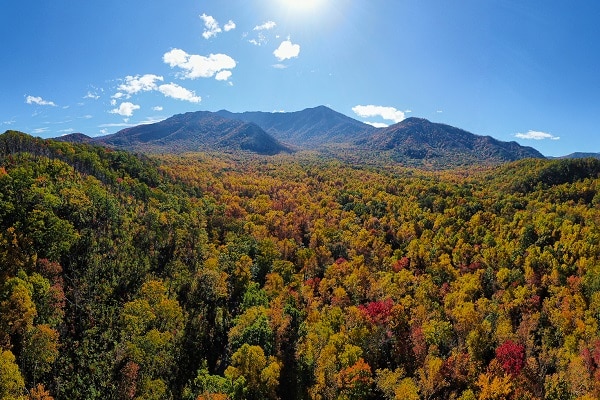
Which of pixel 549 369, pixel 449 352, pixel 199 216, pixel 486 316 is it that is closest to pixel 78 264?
pixel 199 216

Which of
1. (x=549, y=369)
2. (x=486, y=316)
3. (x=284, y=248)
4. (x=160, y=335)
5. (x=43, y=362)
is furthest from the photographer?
(x=284, y=248)

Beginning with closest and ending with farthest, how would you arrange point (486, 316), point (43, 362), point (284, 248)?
1. point (43, 362)
2. point (486, 316)
3. point (284, 248)

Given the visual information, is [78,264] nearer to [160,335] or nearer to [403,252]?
[160,335]

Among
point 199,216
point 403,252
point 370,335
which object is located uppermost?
point 199,216

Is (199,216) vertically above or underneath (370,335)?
above

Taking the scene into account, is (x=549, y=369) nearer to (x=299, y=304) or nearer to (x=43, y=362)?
(x=299, y=304)

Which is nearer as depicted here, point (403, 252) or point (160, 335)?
point (160, 335)
